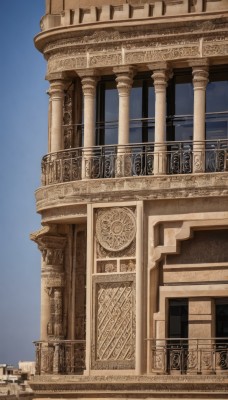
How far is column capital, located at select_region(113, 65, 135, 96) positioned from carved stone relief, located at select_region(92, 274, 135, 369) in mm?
3630

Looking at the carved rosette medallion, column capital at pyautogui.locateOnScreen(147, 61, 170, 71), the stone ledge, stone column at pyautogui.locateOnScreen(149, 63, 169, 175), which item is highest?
column capital at pyautogui.locateOnScreen(147, 61, 170, 71)

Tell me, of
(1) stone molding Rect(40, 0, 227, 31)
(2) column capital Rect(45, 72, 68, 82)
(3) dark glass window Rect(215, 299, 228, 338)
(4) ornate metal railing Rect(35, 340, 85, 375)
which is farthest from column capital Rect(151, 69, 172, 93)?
(4) ornate metal railing Rect(35, 340, 85, 375)

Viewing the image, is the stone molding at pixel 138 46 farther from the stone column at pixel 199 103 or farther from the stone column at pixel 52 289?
the stone column at pixel 52 289

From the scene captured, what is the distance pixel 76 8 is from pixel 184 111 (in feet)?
9.87

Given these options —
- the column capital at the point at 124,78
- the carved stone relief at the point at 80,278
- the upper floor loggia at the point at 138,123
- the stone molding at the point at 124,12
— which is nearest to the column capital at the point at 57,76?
the upper floor loggia at the point at 138,123

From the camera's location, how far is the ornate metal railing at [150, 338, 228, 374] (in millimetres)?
31797

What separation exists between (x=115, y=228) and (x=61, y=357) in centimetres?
292

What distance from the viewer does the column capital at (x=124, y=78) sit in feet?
109

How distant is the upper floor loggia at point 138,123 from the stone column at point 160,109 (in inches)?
0.7

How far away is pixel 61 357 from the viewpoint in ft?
111

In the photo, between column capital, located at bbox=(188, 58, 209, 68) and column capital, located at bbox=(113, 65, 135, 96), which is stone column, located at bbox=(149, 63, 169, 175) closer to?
column capital, located at bbox=(113, 65, 135, 96)

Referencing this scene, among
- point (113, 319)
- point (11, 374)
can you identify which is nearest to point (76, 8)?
point (113, 319)

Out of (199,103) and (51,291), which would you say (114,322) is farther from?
(199,103)

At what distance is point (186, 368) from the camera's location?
32.1m
